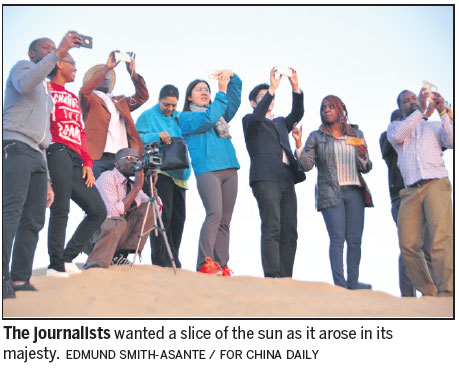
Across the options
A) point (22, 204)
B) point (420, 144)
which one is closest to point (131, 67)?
point (22, 204)

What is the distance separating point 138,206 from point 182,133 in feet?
3.06

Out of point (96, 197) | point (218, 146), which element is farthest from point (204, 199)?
point (96, 197)

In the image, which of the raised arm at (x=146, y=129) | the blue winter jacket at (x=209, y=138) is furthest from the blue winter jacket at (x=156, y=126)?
the blue winter jacket at (x=209, y=138)

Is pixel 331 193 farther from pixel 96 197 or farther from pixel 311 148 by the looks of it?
pixel 96 197

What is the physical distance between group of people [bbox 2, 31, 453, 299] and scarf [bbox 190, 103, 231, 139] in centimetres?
1

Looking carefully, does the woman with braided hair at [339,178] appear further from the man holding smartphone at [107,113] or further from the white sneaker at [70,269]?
the white sneaker at [70,269]

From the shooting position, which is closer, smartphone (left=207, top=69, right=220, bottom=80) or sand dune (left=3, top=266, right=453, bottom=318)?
sand dune (left=3, top=266, right=453, bottom=318)

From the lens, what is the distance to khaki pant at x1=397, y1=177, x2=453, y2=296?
6.34 m

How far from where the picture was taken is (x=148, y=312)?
15.9ft

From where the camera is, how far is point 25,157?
511cm

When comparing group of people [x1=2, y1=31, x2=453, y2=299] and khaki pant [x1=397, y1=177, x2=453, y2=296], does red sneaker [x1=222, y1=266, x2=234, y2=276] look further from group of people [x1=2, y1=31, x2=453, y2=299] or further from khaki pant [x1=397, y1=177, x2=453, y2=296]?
khaki pant [x1=397, y1=177, x2=453, y2=296]

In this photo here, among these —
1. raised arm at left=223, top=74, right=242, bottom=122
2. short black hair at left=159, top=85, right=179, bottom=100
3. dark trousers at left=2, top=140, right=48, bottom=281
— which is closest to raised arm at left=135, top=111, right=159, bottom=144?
short black hair at left=159, top=85, right=179, bottom=100

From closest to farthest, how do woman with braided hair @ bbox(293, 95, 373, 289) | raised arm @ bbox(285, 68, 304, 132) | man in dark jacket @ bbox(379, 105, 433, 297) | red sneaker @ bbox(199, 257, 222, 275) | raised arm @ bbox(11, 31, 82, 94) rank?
raised arm @ bbox(11, 31, 82, 94)
red sneaker @ bbox(199, 257, 222, 275)
woman with braided hair @ bbox(293, 95, 373, 289)
man in dark jacket @ bbox(379, 105, 433, 297)
raised arm @ bbox(285, 68, 304, 132)

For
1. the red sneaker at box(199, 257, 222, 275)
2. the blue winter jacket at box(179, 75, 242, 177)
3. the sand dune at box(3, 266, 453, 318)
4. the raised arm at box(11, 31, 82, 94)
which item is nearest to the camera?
the sand dune at box(3, 266, 453, 318)
